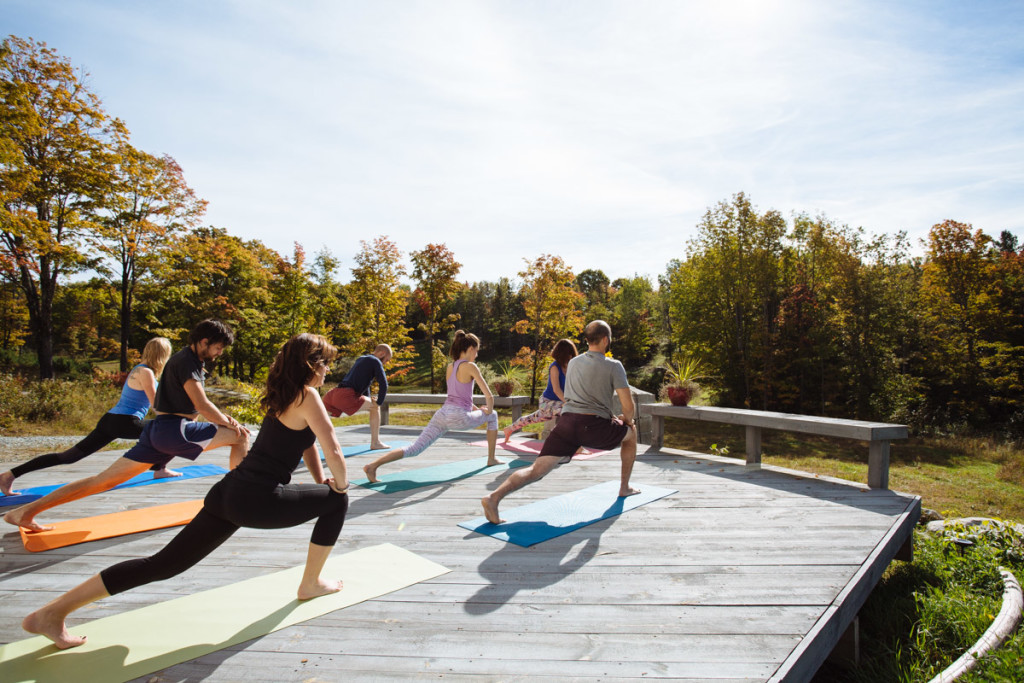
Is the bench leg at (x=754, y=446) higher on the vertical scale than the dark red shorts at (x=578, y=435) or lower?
lower

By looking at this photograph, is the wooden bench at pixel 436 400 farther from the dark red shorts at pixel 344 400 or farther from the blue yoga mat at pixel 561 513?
the blue yoga mat at pixel 561 513

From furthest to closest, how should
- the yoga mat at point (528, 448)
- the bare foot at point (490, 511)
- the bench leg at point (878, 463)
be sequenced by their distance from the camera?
the yoga mat at point (528, 448), the bench leg at point (878, 463), the bare foot at point (490, 511)

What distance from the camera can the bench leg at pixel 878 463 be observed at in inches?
197

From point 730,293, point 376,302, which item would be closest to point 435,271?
point 376,302

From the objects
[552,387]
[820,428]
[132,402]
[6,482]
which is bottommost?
[6,482]

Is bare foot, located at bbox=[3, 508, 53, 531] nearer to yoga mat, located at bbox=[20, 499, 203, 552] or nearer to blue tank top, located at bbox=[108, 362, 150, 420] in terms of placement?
yoga mat, located at bbox=[20, 499, 203, 552]

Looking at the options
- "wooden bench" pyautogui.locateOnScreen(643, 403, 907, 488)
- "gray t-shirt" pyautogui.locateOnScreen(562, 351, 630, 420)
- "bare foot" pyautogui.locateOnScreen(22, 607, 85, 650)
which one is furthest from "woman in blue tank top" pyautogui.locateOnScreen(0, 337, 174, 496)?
"wooden bench" pyautogui.locateOnScreen(643, 403, 907, 488)

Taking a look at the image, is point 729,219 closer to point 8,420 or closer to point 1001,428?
point 1001,428

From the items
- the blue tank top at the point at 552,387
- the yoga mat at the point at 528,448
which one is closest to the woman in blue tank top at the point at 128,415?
the blue tank top at the point at 552,387

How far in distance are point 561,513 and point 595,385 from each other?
1081 millimetres

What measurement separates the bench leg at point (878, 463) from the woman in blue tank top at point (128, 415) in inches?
241

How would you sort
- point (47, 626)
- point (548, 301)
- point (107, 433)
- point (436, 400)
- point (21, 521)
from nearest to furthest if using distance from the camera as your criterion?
point (47, 626) < point (21, 521) < point (107, 433) < point (436, 400) < point (548, 301)

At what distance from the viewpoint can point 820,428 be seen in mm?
5188

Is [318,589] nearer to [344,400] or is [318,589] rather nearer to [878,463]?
[344,400]
